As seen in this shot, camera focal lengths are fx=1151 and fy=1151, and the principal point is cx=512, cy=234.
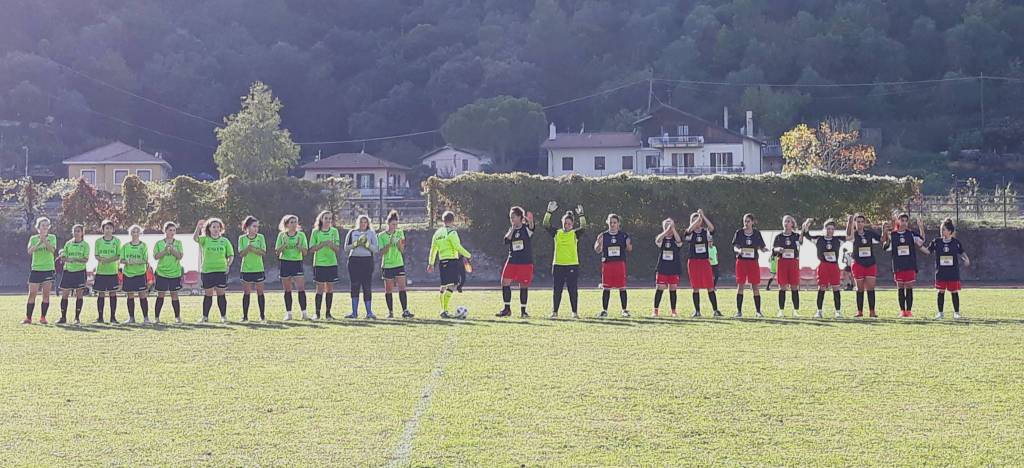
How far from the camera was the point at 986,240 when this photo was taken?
33000 millimetres

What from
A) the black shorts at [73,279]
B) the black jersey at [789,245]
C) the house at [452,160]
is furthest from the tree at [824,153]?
the black shorts at [73,279]

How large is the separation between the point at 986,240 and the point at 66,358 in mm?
27475

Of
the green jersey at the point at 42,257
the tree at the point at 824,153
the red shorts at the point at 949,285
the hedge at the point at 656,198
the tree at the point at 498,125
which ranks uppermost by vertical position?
the tree at the point at 498,125

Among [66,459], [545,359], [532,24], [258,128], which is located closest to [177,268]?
[545,359]

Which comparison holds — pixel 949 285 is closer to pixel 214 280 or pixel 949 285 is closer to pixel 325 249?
pixel 325 249

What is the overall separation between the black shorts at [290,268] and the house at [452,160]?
214ft

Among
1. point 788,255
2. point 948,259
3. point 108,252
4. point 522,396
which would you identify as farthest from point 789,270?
point 108,252

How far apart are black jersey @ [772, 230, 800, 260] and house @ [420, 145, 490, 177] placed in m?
66.2

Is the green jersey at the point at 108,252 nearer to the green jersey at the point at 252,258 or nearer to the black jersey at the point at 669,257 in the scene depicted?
the green jersey at the point at 252,258

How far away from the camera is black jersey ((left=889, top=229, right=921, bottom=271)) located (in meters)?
17.9

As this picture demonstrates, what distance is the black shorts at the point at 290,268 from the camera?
1844 cm

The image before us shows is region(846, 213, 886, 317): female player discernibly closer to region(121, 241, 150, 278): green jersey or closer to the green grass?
the green grass

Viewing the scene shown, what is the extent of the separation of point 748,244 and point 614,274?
2.15m

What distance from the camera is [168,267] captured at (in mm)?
18125
